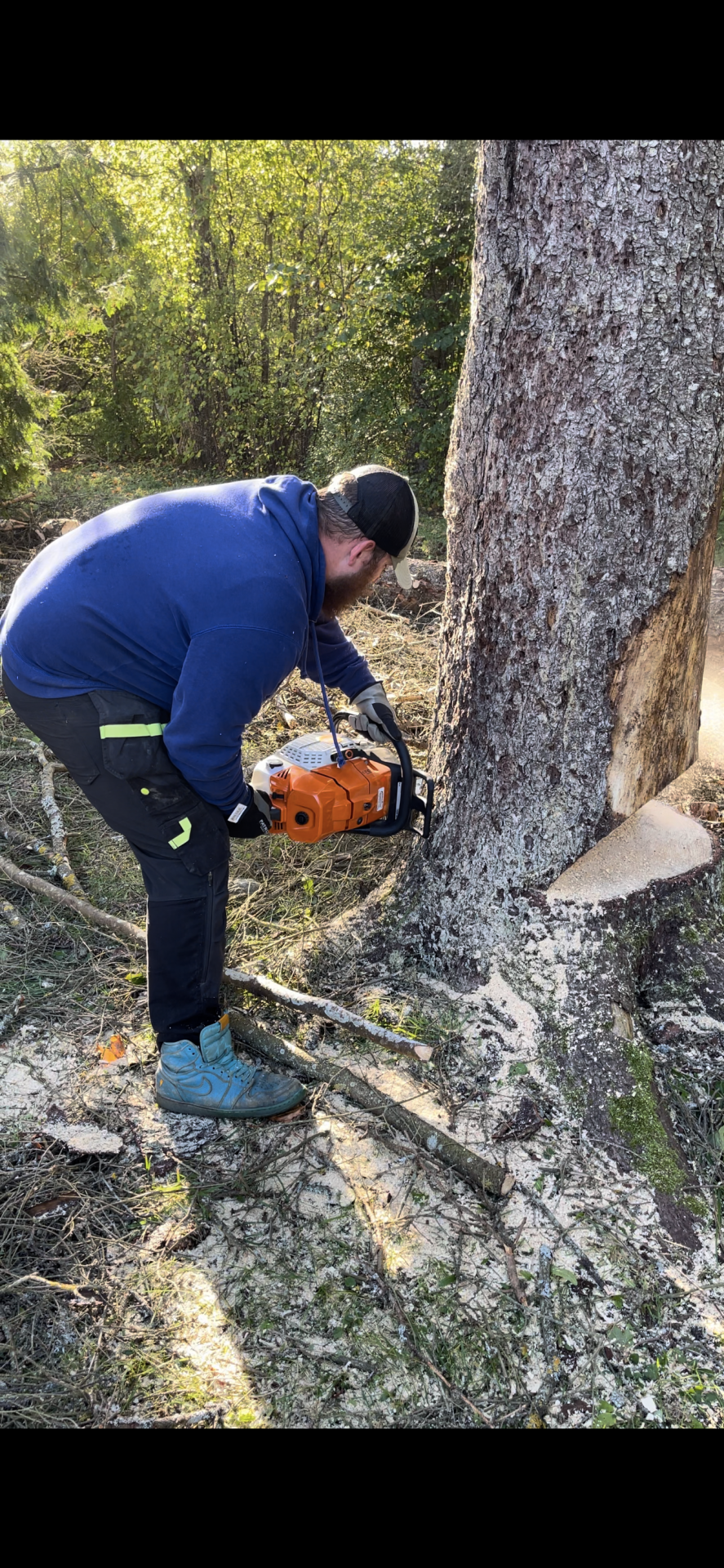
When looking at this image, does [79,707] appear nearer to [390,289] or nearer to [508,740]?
[508,740]

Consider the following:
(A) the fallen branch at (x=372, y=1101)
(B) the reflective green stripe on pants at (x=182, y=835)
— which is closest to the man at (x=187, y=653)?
(B) the reflective green stripe on pants at (x=182, y=835)

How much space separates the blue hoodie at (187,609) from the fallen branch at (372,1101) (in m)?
0.88

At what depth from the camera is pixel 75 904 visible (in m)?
3.64

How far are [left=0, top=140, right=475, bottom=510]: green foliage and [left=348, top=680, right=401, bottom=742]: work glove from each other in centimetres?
514

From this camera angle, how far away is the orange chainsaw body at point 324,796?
2.86 metres

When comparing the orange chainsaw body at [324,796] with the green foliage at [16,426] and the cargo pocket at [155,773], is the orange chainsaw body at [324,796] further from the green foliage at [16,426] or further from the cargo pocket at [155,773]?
the green foliage at [16,426]

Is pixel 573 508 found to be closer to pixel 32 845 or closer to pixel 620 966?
pixel 620 966

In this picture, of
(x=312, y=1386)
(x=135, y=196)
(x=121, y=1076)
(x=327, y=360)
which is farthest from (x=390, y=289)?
(x=312, y=1386)

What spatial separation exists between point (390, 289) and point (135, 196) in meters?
3.98

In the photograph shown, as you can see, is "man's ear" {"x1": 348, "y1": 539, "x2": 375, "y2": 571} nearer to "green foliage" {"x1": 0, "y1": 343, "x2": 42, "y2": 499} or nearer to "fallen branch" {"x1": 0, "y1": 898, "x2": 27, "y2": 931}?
"fallen branch" {"x1": 0, "y1": 898, "x2": 27, "y2": 931}

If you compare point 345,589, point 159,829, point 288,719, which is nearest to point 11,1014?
point 159,829

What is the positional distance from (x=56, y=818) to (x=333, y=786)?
1939 millimetres

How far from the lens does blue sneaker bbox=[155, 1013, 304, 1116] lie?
2754mm

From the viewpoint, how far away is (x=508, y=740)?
2848 mm
